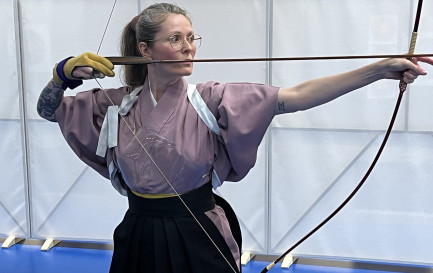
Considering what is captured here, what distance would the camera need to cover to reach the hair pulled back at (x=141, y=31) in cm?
137

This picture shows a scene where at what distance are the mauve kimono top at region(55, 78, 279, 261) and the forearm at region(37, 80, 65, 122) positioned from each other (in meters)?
0.02

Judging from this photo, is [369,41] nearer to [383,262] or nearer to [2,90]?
[383,262]

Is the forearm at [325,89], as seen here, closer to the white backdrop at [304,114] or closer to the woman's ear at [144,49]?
the woman's ear at [144,49]

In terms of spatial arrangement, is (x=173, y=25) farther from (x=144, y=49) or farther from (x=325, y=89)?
(x=325, y=89)

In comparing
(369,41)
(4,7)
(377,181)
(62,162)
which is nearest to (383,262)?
(377,181)

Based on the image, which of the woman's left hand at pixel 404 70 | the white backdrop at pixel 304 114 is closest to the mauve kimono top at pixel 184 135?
the woman's left hand at pixel 404 70

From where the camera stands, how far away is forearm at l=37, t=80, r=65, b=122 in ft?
4.71

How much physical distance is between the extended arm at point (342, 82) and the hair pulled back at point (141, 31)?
319 millimetres

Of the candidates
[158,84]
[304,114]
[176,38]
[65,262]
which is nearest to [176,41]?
[176,38]

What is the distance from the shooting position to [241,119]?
132 centimetres

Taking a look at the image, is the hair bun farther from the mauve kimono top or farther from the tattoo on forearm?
the tattoo on forearm

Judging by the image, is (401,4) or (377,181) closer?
(401,4)

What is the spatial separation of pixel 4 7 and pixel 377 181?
188 centimetres

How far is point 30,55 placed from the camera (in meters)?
2.85
